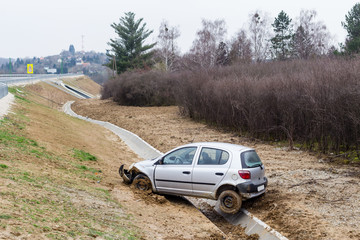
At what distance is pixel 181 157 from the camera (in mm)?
10508

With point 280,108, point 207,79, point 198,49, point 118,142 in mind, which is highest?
point 198,49

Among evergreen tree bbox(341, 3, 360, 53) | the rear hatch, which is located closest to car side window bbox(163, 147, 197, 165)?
the rear hatch

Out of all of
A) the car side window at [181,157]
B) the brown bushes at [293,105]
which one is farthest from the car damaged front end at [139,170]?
the brown bushes at [293,105]

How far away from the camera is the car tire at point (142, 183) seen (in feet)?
36.3

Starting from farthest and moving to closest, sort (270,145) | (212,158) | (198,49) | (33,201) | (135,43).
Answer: (135,43), (198,49), (270,145), (212,158), (33,201)

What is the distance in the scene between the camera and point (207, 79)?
101 ft

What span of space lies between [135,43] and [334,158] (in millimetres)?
59543

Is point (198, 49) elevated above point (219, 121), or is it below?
above

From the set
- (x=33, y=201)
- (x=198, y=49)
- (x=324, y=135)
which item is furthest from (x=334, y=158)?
(x=198, y=49)

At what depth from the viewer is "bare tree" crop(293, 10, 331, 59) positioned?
54.8 meters

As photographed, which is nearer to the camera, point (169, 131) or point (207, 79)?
point (169, 131)

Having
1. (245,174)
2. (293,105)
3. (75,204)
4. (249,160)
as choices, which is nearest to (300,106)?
(293,105)

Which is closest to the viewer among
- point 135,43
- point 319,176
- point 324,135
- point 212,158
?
point 212,158

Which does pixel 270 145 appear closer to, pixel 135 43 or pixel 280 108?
pixel 280 108
